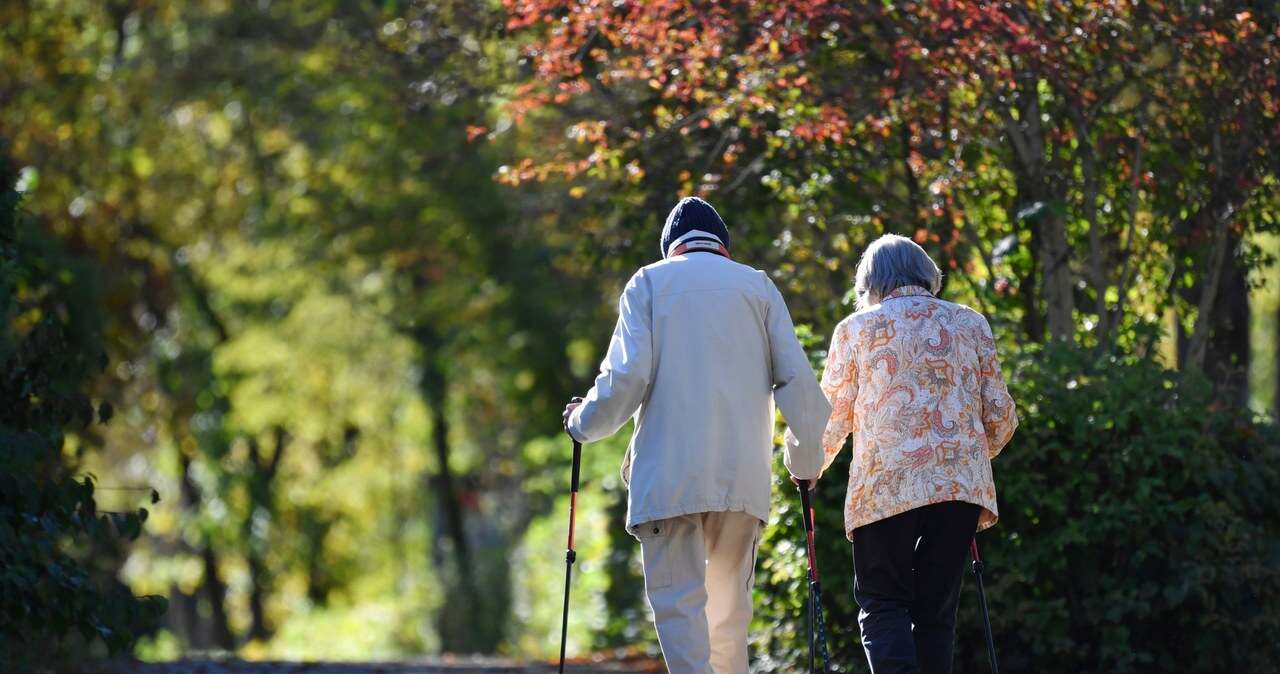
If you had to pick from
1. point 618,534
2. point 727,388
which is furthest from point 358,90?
point 727,388

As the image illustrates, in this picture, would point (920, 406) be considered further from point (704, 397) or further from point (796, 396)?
point (704, 397)

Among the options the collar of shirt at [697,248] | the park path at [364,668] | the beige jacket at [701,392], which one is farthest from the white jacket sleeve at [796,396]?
the park path at [364,668]

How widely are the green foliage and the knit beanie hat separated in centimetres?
248

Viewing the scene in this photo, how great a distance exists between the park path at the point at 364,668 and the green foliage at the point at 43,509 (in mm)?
3125

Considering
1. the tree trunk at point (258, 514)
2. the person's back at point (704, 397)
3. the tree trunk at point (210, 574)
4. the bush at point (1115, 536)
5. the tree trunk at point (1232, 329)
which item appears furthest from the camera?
the tree trunk at point (210, 574)

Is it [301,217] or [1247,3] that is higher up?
[1247,3]

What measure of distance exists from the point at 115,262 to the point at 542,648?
679 centimetres

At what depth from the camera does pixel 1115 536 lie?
7840 mm

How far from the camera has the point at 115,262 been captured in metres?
21.0

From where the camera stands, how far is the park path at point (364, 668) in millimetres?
11172

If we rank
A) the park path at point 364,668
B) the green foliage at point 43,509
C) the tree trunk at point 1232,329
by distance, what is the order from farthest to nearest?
the park path at point 364,668 → the tree trunk at point 1232,329 → the green foliage at point 43,509

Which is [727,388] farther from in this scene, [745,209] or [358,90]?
[358,90]

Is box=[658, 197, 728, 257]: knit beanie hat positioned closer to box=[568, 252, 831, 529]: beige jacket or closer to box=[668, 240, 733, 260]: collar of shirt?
box=[668, 240, 733, 260]: collar of shirt

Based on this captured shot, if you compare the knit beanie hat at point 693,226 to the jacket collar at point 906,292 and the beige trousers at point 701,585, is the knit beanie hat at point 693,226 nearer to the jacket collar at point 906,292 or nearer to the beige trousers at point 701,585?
the jacket collar at point 906,292
